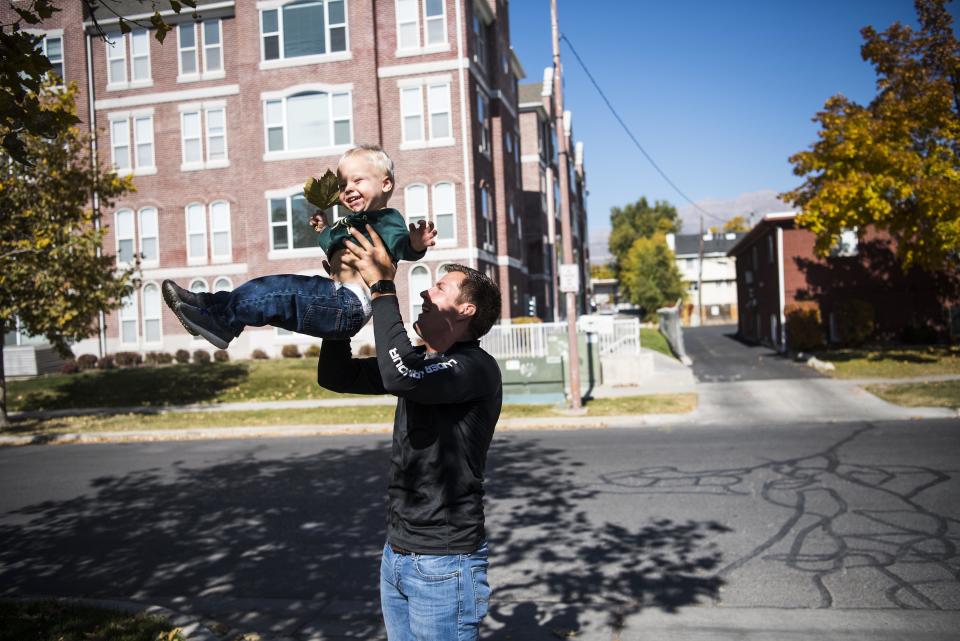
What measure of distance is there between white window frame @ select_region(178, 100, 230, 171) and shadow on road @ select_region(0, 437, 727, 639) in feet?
69.7

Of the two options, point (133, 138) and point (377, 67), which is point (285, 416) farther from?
point (133, 138)

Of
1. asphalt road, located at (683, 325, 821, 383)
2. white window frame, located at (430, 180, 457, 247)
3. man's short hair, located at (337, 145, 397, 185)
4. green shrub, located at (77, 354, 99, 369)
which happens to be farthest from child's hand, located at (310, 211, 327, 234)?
green shrub, located at (77, 354, 99, 369)

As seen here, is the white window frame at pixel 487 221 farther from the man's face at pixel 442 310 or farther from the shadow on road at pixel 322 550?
the man's face at pixel 442 310

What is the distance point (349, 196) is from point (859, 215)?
22207 millimetres

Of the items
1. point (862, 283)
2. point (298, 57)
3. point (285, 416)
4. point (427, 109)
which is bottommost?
point (285, 416)

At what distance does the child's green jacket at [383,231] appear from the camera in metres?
2.80

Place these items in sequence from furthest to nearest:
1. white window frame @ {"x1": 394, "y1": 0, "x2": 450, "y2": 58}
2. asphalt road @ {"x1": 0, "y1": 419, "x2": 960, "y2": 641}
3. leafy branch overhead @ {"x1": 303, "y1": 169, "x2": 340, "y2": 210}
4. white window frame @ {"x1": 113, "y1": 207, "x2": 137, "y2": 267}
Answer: white window frame @ {"x1": 113, "y1": 207, "x2": 137, "y2": 267}
white window frame @ {"x1": 394, "y1": 0, "x2": 450, "y2": 58}
asphalt road @ {"x1": 0, "y1": 419, "x2": 960, "y2": 641}
leafy branch overhead @ {"x1": 303, "y1": 169, "x2": 340, "y2": 210}

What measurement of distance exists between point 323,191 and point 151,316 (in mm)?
29448

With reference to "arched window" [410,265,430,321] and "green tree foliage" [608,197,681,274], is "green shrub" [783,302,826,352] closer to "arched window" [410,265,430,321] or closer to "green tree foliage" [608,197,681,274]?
"arched window" [410,265,430,321]

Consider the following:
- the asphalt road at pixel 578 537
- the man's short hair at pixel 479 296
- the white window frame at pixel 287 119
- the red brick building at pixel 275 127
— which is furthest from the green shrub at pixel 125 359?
the man's short hair at pixel 479 296

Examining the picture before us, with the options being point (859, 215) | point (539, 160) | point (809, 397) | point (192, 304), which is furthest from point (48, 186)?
point (539, 160)

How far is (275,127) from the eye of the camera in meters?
27.0

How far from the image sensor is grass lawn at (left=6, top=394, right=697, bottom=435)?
16359mm

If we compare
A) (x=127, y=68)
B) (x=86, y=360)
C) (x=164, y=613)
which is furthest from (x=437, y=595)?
(x=127, y=68)
